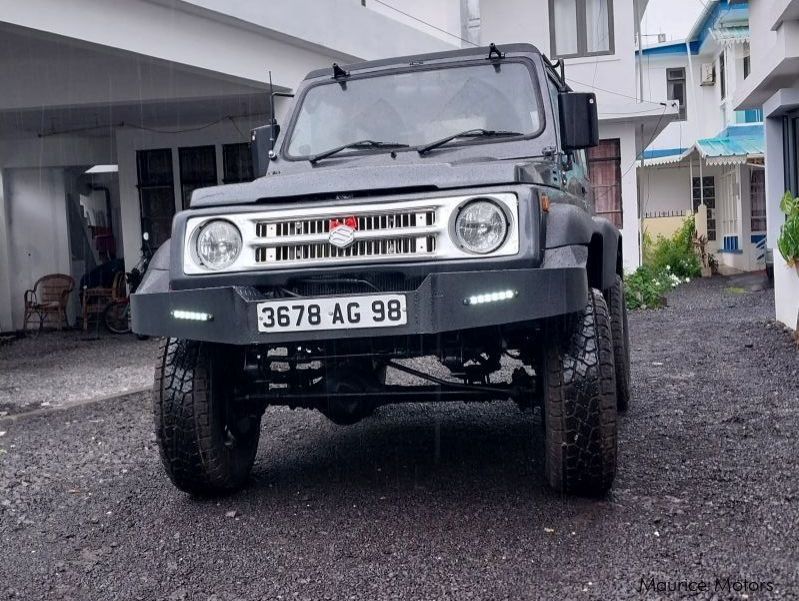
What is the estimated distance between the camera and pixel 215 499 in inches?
179

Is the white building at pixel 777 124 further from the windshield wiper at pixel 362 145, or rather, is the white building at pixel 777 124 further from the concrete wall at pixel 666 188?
the concrete wall at pixel 666 188

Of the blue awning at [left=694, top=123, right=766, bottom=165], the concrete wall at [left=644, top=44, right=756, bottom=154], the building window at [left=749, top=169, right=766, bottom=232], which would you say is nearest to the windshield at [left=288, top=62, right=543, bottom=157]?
the blue awning at [left=694, top=123, right=766, bottom=165]

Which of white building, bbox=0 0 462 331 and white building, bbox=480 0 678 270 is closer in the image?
white building, bbox=0 0 462 331

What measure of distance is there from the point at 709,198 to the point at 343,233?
2338 cm

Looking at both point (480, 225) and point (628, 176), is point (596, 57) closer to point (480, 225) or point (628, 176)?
point (628, 176)

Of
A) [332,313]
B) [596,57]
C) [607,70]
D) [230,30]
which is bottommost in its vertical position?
[332,313]

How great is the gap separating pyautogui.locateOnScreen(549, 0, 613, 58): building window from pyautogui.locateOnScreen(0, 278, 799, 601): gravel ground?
35.5ft

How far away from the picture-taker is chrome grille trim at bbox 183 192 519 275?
3.80 metres

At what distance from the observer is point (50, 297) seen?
15.1 metres

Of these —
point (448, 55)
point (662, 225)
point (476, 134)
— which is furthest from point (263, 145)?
point (662, 225)

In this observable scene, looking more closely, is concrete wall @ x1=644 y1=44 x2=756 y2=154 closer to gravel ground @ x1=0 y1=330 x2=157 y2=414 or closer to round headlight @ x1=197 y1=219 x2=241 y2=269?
gravel ground @ x1=0 y1=330 x2=157 y2=414

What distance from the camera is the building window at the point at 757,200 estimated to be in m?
20.8

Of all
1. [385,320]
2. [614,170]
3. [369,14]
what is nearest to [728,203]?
[614,170]

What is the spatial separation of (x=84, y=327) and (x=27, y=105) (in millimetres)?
4423
